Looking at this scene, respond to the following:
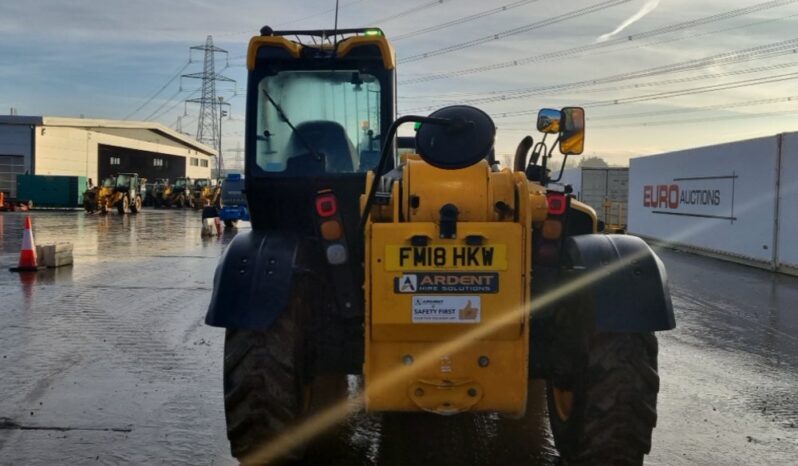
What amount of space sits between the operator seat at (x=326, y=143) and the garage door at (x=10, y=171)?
1844 inches

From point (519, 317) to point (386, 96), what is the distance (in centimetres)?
205

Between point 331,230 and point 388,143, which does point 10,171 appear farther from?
point 388,143

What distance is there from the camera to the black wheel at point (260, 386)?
153 inches

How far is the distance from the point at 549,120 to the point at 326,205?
1.73 metres

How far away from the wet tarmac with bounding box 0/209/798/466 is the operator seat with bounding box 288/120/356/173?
190cm

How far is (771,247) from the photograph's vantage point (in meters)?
15.5

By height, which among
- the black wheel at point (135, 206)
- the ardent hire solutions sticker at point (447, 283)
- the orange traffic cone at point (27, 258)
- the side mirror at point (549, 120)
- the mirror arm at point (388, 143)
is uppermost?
the side mirror at point (549, 120)

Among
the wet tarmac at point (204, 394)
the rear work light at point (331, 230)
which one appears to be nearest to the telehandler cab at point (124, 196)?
the wet tarmac at point (204, 394)

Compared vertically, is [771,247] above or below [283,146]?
below

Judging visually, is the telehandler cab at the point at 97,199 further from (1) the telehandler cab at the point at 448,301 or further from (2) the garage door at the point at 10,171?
(1) the telehandler cab at the point at 448,301

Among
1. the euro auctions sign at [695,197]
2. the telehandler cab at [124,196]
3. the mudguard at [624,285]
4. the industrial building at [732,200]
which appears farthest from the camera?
the telehandler cab at [124,196]

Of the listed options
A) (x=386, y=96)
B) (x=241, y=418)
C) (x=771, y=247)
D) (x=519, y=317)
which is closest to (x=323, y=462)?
(x=241, y=418)

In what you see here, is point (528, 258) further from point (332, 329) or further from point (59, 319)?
point (59, 319)

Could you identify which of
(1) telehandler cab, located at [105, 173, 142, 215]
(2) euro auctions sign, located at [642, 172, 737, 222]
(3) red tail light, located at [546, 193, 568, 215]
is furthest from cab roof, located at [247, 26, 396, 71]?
(1) telehandler cab, located at [105, 173, 142, 215]
